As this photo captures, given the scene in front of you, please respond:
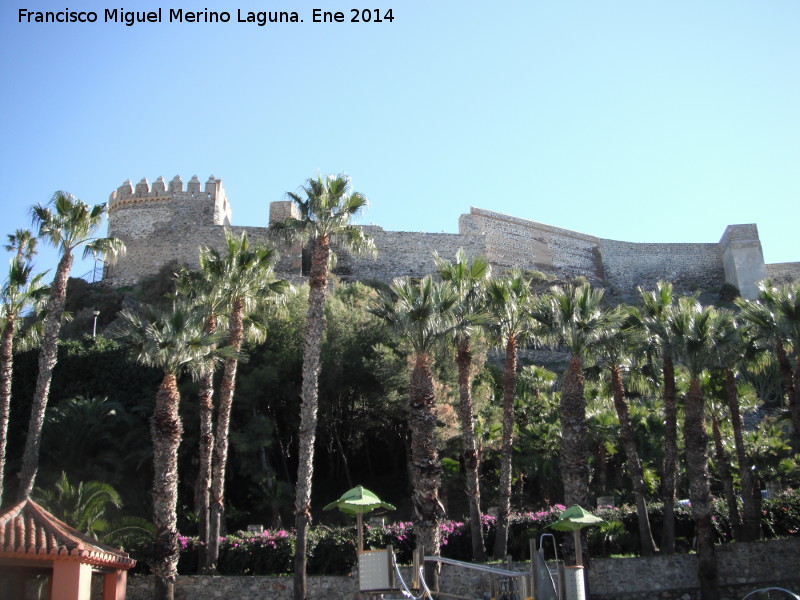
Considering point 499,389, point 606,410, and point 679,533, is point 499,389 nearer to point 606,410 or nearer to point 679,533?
point 606,410

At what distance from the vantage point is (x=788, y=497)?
21.2 m

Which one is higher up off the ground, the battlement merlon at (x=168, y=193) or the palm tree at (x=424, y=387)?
the battlement merlon at (x=168, y=193)

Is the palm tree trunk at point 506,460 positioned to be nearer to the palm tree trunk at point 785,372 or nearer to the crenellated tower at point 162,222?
the palm tree trunk at point 785,372

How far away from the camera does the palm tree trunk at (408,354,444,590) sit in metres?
15.6

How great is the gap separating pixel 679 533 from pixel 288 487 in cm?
1032

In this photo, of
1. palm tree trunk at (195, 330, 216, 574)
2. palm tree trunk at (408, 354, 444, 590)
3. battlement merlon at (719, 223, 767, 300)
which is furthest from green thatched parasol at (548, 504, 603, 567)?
battlement merlon at (719, 223, 767, 300)

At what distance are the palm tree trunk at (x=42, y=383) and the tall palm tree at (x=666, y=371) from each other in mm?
13636

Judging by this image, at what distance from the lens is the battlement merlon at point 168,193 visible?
148ft

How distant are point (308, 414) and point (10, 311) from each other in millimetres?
8473

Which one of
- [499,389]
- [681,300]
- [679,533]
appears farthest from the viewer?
[499,389]

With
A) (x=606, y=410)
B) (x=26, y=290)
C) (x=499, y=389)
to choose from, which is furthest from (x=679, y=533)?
(x=26, y=290)

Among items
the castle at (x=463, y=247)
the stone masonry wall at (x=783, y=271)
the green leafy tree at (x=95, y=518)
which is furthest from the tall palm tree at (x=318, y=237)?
the stone masonry wall at (x=783, y=271)

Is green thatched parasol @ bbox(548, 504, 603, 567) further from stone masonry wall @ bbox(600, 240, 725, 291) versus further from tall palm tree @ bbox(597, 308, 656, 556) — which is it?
stone masonry wall @ bbox(600, 240, 725, 291)

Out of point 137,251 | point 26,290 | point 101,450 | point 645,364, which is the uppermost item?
point 137,251
